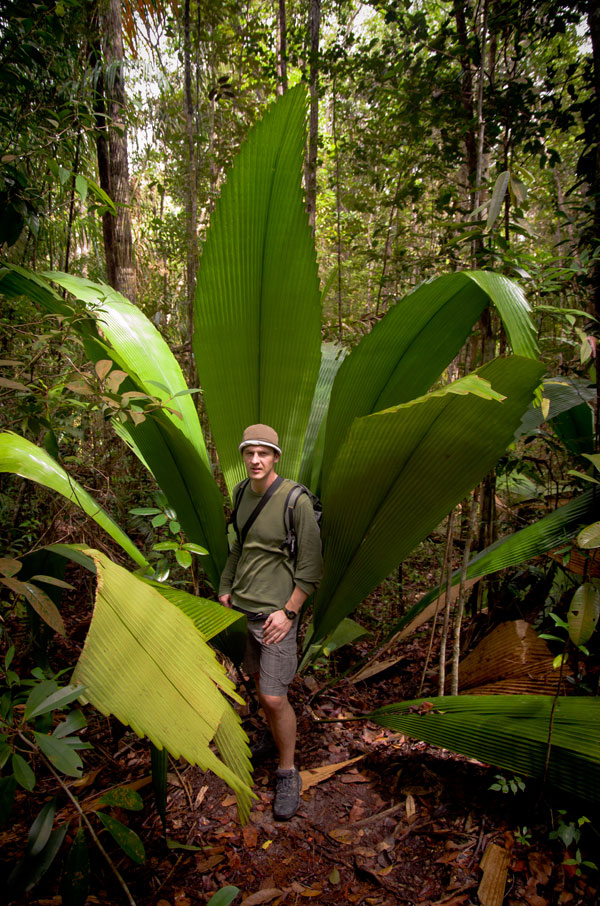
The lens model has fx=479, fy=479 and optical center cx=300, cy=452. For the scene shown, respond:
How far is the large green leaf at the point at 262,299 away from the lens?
1471 millimetres

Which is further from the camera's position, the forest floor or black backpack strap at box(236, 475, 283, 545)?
black backpack strap at box(236, 475, 283, 545)

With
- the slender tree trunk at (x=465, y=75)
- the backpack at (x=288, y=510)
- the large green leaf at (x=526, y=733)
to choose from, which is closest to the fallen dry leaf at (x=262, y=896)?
the large green leaf at (x=526, y=733)

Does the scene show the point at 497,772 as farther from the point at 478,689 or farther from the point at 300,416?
the point at 300,416

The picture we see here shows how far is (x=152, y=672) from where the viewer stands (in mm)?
686

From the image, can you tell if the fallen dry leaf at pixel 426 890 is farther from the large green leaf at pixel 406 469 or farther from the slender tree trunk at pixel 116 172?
the slender tree trunk at pixel 116 172

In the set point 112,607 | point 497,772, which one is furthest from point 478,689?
point 112,607

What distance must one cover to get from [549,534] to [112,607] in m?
1.30

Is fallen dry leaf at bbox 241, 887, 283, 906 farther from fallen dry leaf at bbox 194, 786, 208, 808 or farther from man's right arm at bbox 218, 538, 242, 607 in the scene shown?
man's right arm at bbox 218, 538, 242, 607

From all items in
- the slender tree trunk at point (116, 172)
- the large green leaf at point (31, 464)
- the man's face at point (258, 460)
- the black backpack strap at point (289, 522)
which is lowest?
the black backpack strap at point (289, 522)

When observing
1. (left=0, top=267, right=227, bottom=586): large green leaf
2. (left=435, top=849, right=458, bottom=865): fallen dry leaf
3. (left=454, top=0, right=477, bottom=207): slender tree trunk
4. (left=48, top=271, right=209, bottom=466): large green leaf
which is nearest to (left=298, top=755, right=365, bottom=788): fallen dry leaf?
(left=435, top=849, right=458, bottom=865): fallen dry leaf

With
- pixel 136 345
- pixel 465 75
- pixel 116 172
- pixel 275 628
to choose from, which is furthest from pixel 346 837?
pixel 116 172

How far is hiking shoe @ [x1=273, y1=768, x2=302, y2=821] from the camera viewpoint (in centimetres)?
150

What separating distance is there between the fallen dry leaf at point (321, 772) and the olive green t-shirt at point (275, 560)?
2.08 ft

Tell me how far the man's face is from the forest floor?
0.98 metres
